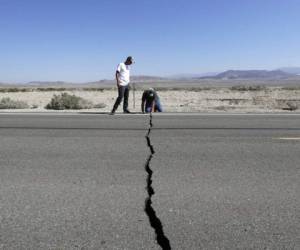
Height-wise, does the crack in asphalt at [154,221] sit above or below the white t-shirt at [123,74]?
below

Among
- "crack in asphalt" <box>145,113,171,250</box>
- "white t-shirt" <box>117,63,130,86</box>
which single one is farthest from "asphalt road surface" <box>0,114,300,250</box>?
"white t-shirt" <box>117,63,130,86</box>

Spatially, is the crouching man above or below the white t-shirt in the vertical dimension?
below

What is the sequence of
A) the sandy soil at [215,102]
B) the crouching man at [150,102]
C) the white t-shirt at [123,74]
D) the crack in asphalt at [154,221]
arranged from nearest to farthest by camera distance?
the crack in asphalt at [154,221] < the white t-shirt at [123,74] < the crouching man at [150,102] < the sandy soil at [215,102]

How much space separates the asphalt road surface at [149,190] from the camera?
3.91 metres

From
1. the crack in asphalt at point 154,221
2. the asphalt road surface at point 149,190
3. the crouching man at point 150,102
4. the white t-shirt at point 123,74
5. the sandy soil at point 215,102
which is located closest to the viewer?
the crack in asphalt at point 154,221

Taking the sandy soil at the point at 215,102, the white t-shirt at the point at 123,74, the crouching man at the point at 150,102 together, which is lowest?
the sandy soil at the point at 215,102

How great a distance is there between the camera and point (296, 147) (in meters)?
7.83

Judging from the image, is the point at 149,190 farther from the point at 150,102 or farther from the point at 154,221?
the point at 150,102

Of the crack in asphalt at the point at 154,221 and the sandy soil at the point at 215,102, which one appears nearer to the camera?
the crack in asphalt at the point at 154,221

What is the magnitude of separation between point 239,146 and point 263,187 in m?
2.73

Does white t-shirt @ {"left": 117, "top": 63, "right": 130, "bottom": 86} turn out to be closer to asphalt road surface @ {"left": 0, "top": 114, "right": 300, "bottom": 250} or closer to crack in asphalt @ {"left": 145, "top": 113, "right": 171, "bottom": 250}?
asphalt road surface @ {"left": 0, "top": 114, "right": 300, "bottom": 250}

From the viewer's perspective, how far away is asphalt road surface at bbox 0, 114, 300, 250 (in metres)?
3.91

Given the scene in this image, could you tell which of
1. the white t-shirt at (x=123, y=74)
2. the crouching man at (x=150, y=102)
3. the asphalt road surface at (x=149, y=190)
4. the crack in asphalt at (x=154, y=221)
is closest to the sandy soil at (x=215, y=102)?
the crouching man at (x=150, y=102)

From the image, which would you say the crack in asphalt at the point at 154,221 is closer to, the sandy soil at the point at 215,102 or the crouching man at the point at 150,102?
the crouching man at the point at 150,102
